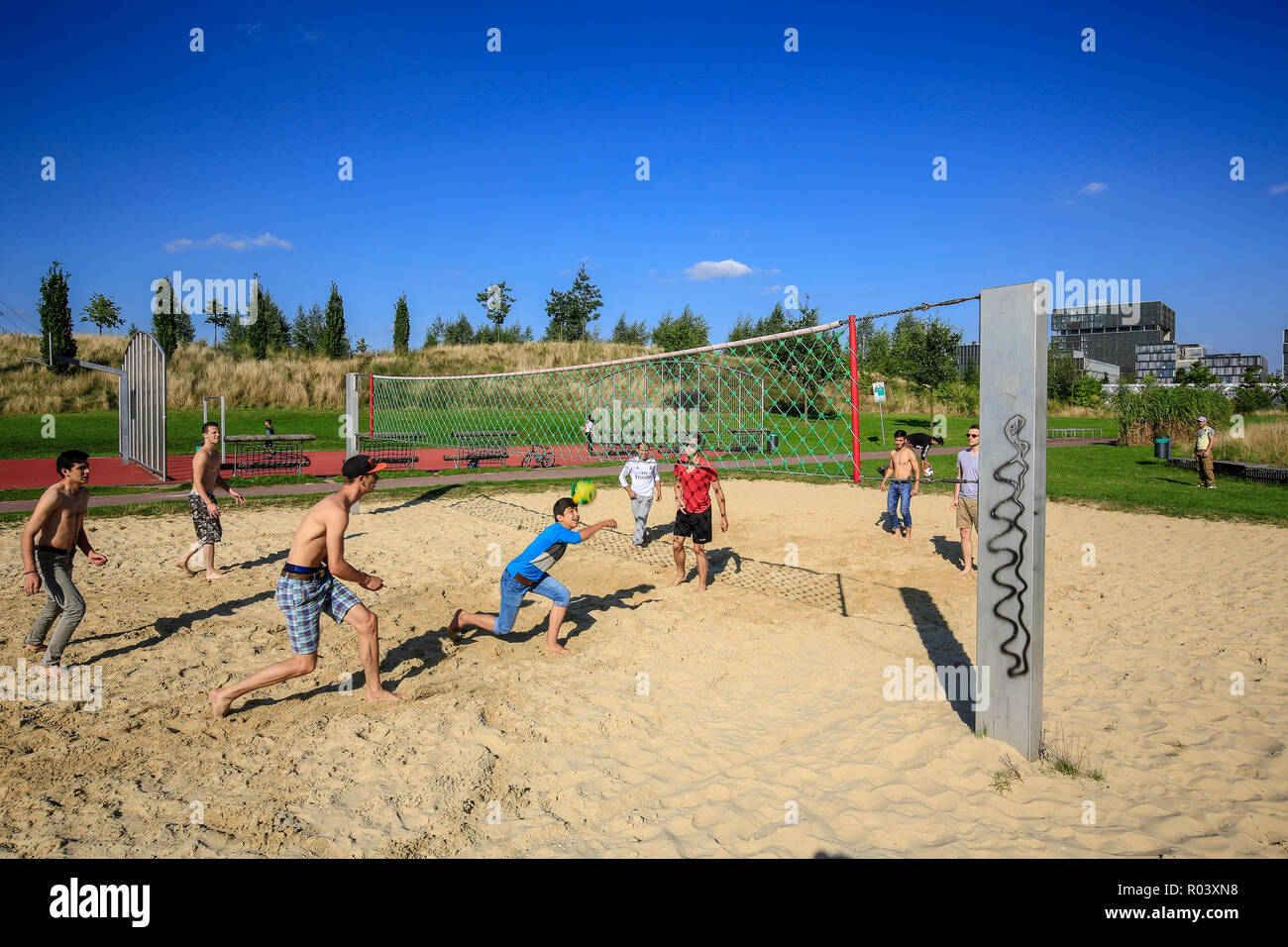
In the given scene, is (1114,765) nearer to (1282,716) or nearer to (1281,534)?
(1282,716)

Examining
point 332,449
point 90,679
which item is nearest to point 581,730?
point 90,679

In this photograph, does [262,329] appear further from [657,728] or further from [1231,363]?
[1231,363]

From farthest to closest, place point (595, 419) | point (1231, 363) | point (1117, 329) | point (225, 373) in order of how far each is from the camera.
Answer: point (1231, 363), point (1117, 329), point (225, 373), point (595, 419)

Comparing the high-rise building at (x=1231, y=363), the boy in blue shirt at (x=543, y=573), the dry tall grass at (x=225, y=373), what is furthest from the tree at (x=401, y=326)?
the high-rise building at (x=1231, y=363)

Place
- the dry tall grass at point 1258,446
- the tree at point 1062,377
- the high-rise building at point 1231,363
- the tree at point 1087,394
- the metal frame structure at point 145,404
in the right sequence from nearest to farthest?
the metal frame structure at point 145,404 < the dry tall grass at point 1258,446 < the tree at point 1087,394 < the tree at point 1062,377 < the high-rise building at point 1231,363

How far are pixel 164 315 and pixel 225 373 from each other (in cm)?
1032

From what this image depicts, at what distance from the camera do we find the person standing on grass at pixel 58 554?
4957mm

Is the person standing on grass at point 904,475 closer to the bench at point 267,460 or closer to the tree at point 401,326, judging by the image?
the bench at point 267,460

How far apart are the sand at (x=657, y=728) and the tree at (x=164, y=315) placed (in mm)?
34796

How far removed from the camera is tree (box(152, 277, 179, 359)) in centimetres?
3697

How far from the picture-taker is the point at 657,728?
448 cm

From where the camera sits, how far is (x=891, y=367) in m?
41.0

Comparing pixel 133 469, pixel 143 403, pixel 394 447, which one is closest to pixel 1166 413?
pixel 394 447

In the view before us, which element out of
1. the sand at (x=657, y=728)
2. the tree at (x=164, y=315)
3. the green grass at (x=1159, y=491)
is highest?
the tree at (x=164, y=315)
